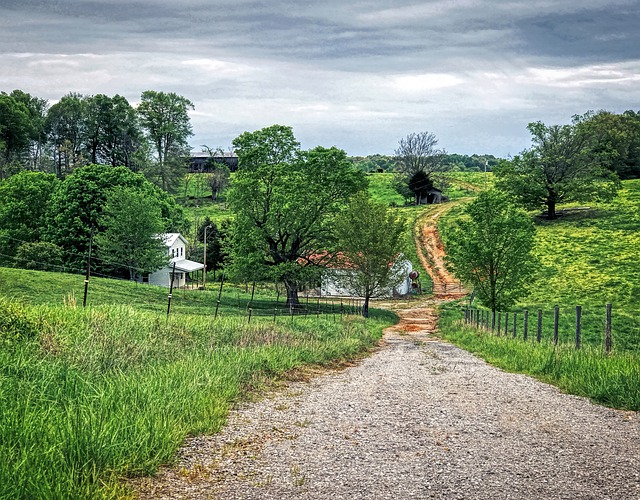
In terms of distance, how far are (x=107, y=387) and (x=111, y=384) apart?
157mm

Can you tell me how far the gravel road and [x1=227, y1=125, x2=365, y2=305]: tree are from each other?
1321 inches

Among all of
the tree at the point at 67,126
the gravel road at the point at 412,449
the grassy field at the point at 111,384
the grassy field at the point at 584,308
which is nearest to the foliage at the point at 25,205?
the tree at the point at 67,126

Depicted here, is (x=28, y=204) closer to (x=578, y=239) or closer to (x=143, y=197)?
(x=143, y=197)

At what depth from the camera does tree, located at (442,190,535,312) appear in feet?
105

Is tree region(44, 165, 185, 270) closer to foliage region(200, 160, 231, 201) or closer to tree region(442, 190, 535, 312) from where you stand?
tree region(442, 190, 535, 312)

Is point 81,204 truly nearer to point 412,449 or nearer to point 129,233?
point 129,233

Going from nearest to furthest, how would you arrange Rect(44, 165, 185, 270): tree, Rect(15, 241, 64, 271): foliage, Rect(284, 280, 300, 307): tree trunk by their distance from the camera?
Rect(284, 280, 300, 307): tree trunk, Rect(15, 241, 64, 271): foliage, Rect(44, 165, 185, 270): tree

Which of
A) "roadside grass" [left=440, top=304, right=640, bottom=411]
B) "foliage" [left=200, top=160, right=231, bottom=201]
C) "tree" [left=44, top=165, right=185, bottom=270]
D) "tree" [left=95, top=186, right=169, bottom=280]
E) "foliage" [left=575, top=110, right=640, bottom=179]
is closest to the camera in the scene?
"roadside grass" [left=440, top=304, right=640, bottom=411]

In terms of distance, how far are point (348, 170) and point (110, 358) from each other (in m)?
38.0

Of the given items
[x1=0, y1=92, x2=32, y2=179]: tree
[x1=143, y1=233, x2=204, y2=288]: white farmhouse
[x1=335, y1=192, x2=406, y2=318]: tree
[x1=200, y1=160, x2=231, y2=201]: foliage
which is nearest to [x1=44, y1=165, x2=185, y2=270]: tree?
[x1=143, y1=233, x2=204, y2=288]: white farmhouse

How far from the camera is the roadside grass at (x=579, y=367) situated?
11.0 meters

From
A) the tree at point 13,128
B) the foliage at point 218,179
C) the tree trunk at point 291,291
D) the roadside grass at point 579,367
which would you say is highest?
the tree at point 13,128

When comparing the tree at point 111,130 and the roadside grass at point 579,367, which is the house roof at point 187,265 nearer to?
the tree at point 111,130

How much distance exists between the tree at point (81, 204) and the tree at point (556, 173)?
4508 cm
